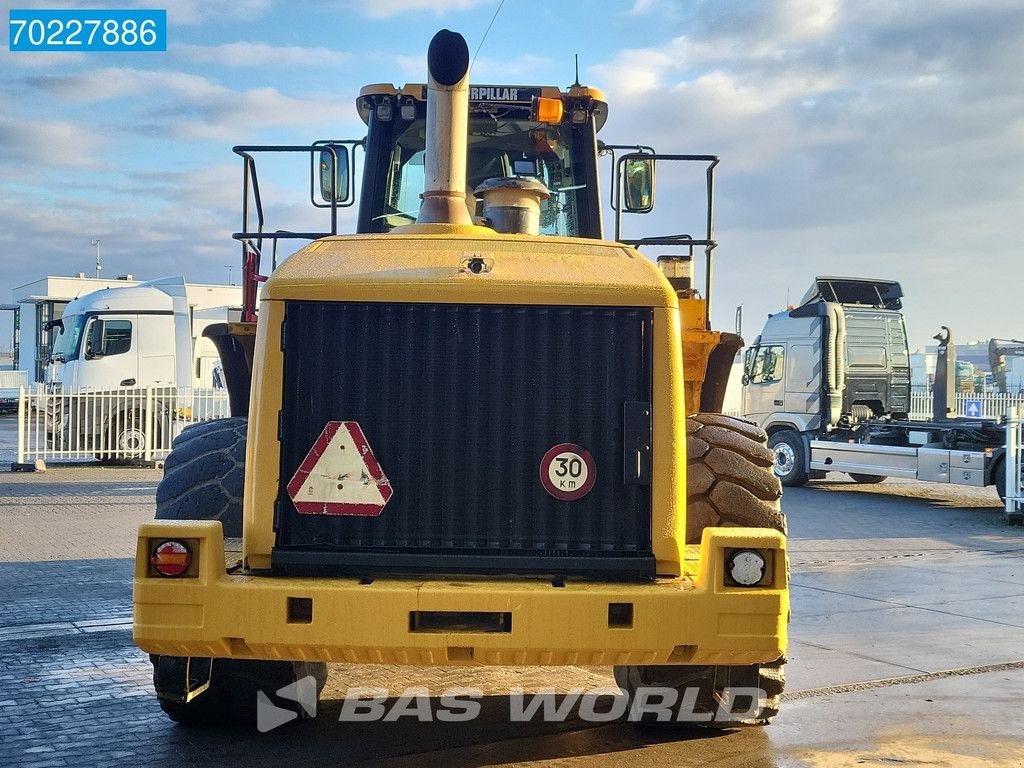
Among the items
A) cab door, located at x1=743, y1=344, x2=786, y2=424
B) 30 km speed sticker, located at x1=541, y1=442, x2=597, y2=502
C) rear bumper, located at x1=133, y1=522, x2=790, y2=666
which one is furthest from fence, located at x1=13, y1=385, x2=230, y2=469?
30 km speed sticker, located at x1=541, y1=442, x2=597, y2=502

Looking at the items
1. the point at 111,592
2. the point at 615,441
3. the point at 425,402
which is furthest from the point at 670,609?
the point at 111,592

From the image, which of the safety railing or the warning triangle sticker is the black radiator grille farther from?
the safety railing

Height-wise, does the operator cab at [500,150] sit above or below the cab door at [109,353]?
above

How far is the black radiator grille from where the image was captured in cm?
420

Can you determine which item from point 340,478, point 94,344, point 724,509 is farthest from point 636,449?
point 94,344

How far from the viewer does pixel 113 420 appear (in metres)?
20.0

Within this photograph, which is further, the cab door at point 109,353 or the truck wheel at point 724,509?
the cab door at point 109,353

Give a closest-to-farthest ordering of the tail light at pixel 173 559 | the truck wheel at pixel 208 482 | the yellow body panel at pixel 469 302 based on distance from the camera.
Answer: the tail light at pixel 173 559
the yellow body panel at pixel 469 302
the truck wheel at pixel 208 482

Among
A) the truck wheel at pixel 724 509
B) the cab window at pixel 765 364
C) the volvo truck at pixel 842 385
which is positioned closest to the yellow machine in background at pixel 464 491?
the truck wheel at pixel 724 509

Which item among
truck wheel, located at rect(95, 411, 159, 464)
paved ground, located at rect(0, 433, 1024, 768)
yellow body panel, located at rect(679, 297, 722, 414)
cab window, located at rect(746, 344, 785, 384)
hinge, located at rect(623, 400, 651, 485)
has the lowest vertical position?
paved ground, located at rect(0, 433, 1024, 768)

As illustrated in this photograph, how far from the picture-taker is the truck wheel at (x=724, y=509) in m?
4.73

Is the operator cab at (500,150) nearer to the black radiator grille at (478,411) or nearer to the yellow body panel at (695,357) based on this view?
the yellow body panel at (695,357)

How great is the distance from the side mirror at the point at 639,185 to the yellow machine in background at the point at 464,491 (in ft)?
7.04

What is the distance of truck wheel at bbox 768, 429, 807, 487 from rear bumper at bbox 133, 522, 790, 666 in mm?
15142
